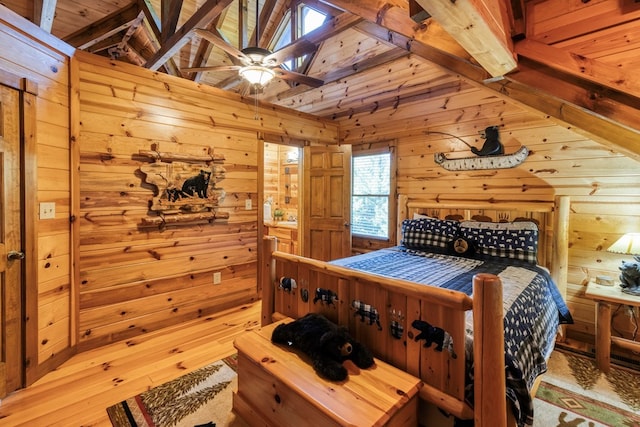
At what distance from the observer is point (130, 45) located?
12.3 ft

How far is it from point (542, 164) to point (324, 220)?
2.60 metres

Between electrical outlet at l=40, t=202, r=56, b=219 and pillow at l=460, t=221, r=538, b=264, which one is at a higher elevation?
electrical outlet at l=40, t=202, r=56, b=219

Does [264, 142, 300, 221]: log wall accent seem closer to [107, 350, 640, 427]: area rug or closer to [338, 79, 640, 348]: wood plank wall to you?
[338, 79, 640, 348]: wood plank wall

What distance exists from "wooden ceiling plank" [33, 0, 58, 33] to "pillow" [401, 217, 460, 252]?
3653mm

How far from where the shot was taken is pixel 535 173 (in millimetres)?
2928

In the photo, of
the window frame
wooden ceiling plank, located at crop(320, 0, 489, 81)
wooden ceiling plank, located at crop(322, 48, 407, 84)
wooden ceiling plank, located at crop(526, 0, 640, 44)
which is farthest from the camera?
the window frame

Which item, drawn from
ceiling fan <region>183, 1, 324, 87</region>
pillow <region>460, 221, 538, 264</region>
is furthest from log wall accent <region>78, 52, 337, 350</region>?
pillow <region>460, 221, 538, 264</region>

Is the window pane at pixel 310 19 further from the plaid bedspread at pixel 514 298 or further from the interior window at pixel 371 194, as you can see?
the plaid bedspread at pixel 514 298

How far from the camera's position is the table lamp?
2109mm

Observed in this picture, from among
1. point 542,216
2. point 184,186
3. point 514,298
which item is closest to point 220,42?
point 184,186

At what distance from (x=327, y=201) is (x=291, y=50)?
222cm

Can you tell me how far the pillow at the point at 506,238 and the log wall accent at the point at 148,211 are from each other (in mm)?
2515

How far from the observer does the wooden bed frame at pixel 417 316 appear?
1146 millimetres

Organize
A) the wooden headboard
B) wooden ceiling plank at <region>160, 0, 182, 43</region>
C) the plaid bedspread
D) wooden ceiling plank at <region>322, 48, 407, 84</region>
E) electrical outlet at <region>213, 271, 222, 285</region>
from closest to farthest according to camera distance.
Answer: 1. the plaid bedspread
2. the wooden headboard
3. wooden ceiling plank at <region>160, 0, 182, 43</region>
4. electrical outlet at <region>213, 271, 222, 285</region>
5. wooden ceiling plank at <region>322, 48, 407, 84</region>
